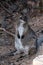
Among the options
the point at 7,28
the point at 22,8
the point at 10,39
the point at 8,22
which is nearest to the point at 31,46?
the point at 10,39

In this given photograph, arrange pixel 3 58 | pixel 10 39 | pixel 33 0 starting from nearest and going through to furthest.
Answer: pixel 3 58 < pixel 10 39 < pixel 33 0

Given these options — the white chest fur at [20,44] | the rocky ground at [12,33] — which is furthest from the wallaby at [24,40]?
the rocky ground at [12,33]

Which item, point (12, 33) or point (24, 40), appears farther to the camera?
point (12, 33)

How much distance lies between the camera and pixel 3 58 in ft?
18.2

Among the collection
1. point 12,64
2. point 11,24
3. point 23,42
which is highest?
point 11,24

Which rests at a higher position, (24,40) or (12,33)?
(12,33)

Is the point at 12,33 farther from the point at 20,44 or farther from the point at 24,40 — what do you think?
the point at 20,44

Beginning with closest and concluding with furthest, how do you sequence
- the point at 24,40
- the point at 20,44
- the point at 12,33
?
the point at 20,44
the point at 24,40
the point at 12,33

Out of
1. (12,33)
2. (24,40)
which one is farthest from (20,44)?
(12,33)

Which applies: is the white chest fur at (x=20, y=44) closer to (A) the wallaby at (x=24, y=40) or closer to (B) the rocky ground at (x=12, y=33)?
(A) the wallaby at (x=24, y=40)

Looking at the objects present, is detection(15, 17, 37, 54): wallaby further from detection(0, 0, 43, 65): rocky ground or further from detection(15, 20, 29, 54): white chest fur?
detection(0, 0, 43, 65): rocky ground

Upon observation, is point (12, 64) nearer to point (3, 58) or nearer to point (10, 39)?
point (3, 58)

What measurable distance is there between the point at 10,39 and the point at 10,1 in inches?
120

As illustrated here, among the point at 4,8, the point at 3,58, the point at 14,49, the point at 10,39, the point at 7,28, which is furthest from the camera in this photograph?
the point at 4,8
